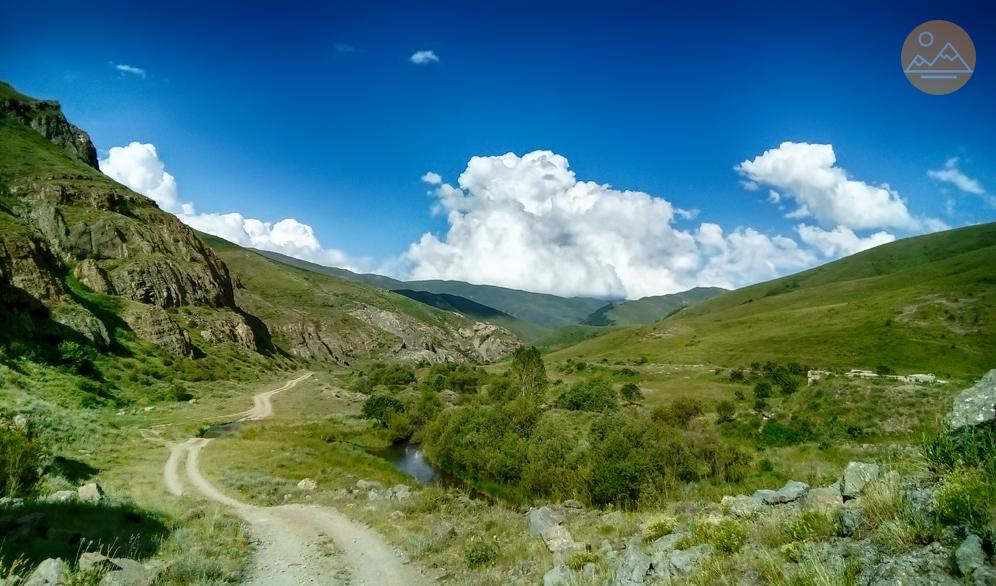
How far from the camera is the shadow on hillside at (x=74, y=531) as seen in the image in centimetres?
1142

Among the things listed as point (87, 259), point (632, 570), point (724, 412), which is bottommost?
point (724, 412)

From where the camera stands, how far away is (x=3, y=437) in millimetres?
16297

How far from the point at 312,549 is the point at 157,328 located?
85.1 meters

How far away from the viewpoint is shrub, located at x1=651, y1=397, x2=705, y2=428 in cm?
5559

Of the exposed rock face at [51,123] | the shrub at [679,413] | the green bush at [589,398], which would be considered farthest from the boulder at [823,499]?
the exposed rock face at [51,123]

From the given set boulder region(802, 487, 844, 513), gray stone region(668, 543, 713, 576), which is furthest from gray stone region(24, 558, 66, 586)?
boulder region(802, 487, 844, 513)

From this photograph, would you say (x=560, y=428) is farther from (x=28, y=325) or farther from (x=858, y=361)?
(x=858, y=361)

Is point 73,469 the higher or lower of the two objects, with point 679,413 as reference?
higher

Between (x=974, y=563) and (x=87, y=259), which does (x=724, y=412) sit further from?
(x=87, y=259)

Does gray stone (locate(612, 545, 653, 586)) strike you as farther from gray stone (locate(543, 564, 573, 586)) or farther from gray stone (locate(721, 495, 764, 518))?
gray stone (locate(721, 495, 764, 518))

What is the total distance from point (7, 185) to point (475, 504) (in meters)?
133

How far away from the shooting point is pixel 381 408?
8006 centimetres

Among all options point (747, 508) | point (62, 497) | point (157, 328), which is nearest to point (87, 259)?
point (157, 328)

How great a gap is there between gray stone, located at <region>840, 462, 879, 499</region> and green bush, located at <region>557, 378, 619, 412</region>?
53.9 meters
